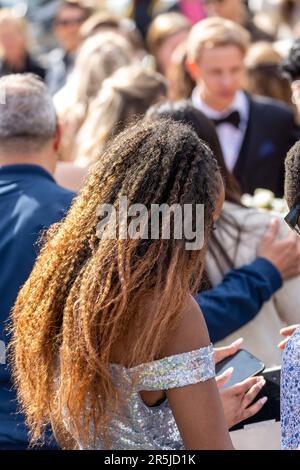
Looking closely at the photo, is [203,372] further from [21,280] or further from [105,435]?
[21,280]

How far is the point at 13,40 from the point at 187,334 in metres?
7.36

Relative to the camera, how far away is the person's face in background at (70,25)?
8.85m

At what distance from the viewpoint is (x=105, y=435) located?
210 centimetres

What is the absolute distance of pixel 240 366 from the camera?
104 inches

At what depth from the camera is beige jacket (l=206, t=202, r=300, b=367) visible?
3258mm

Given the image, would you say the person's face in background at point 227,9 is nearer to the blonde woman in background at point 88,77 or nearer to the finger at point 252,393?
the blonde woman in background at point 88,77

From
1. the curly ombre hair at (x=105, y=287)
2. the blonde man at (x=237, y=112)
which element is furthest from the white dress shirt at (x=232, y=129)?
the curly ombre hair at (x=105, y=287)

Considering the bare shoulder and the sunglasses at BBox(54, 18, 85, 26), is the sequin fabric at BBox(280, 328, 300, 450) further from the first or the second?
the sunglasses at BBox(54, 18, 85, 26)

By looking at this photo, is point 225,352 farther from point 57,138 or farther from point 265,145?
point 265,145

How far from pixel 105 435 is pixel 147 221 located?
1.58 feet

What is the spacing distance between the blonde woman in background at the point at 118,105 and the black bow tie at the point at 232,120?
3.24ft

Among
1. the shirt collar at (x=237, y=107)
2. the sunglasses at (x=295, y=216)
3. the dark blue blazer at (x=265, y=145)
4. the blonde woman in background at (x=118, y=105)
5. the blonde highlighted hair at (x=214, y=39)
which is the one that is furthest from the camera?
the blonde highlighted hair at (x=214, y=39)

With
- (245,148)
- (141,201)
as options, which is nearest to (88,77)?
(245,148)

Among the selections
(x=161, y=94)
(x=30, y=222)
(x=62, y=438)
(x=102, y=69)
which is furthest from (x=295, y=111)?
(x=62, y=438)
